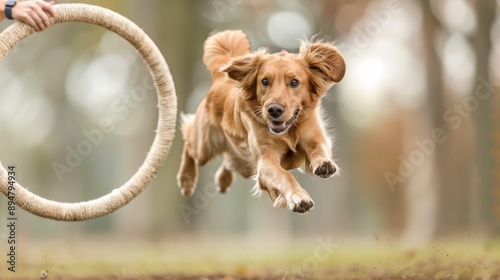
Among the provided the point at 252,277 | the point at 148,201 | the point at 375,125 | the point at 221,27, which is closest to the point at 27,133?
the point at 148,201

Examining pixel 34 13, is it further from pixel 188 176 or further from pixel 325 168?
pixel 188 176

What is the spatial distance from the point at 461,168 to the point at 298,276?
33.1ft

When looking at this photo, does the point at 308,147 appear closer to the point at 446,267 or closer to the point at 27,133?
the point at 446,267

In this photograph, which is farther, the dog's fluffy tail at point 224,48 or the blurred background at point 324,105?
the blurred background at point 324,105

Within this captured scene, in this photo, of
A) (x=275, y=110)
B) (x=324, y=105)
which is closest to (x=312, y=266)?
(x=275, y=110)

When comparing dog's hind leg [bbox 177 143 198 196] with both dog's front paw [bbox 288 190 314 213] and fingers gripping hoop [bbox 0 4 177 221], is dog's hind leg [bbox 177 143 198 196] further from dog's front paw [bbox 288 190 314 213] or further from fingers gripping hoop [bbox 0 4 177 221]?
dog's front paw [bbox 288 190 314 213]

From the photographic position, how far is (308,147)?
548 cm

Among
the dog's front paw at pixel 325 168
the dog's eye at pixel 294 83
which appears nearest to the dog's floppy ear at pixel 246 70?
the dog's eye at pixel 294 83

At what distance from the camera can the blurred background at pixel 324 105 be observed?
14.8 meters

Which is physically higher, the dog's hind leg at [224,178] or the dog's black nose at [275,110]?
the dog's hind leg at [224,178]

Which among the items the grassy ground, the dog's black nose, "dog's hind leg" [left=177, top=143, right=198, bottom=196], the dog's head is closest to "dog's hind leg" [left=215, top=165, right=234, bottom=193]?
"dog's hind leg" [left=177, top=143, right=198, bottom=196]

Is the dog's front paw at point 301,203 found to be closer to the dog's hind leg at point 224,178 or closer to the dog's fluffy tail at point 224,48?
the dog's fluffy tail at point 224,48

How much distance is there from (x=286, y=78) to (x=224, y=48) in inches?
70.6

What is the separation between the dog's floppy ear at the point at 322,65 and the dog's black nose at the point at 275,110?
51 centimetres
